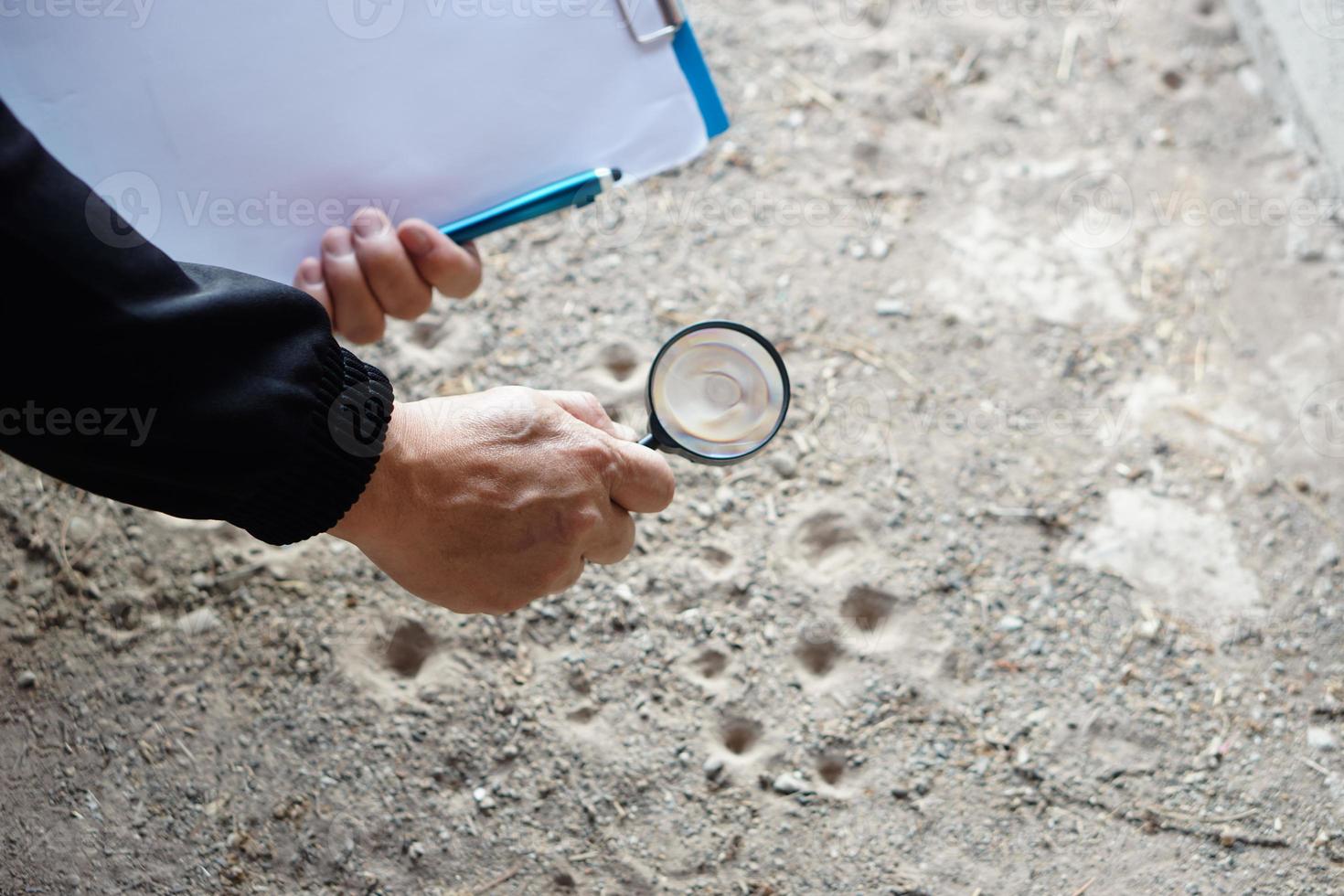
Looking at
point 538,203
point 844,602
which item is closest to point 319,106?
point 538,203

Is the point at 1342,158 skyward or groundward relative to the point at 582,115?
groundward

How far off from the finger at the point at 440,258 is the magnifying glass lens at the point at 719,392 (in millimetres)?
356

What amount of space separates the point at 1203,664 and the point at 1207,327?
2.27ft

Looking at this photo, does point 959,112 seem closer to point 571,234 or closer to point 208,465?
point 571,234

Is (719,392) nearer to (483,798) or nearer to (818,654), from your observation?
(818,654)

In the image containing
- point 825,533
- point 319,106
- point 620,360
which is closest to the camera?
point 319,106

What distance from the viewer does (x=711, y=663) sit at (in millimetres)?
1703

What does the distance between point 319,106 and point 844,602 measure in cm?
109

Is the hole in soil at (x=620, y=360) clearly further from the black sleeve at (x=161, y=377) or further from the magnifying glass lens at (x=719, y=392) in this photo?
the black sleeve at (x=161, y=377)

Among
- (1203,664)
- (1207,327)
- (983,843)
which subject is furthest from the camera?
(1207,327)

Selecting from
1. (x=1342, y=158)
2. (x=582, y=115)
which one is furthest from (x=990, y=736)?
(x=1342, y=158)

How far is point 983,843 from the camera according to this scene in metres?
1.57

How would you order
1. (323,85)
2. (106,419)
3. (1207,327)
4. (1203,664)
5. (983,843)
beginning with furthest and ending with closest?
(1207,327) < (1203,664) < (983,843) < (323,85) < (106,419)

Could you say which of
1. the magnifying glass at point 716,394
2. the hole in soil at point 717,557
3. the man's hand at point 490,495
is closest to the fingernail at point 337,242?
the man's hand at point 490,495
